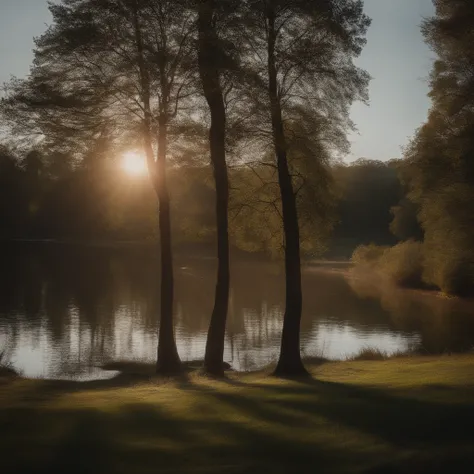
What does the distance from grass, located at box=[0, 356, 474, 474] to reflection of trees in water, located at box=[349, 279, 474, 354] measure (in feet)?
46.1

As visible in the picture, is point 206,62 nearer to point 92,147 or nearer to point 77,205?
point 92,147

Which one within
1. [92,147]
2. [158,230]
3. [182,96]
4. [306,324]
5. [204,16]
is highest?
[204,16]

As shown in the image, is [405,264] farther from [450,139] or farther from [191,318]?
[450,139]

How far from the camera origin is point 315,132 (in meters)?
16.2

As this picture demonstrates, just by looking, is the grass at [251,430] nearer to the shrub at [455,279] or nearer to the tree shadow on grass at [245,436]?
the tree shadow on grass at [245,436]

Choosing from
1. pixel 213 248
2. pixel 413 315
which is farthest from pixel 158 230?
pixel 213 248

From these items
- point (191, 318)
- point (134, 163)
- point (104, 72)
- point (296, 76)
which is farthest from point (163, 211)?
point (191, 318)

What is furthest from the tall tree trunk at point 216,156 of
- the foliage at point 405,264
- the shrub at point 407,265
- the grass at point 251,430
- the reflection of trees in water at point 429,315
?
the shrub at point 407,265

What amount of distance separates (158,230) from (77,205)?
7566 centimetres

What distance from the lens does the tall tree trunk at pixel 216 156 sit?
51.3 feet

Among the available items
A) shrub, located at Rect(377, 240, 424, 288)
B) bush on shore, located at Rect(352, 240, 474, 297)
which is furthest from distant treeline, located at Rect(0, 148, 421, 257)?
shrub, located at Rect(377, 240, 424, 288)

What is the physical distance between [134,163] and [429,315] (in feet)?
75.1

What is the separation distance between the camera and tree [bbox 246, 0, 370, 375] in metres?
15.6

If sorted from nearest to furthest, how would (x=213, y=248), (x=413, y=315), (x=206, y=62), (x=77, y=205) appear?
(x=206, y=62), (x=413, y=315), (x=213, y=248), (x=77, y=205)
